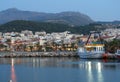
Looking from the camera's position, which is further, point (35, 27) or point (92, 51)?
point (35, 27)

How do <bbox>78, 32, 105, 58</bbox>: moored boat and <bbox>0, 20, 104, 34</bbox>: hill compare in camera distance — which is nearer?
<bbox>78, 32, 105, 58</bbox>: moored boat

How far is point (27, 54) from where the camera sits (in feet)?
297

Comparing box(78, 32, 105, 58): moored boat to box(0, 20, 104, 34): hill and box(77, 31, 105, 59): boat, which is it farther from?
box(0, 20, 104, 34): hill

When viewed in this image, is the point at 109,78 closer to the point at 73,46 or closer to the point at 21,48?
the point at 73,46

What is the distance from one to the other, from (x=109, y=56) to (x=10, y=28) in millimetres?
119177

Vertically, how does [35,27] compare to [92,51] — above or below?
above

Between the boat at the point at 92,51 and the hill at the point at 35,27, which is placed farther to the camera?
the hill at the point at 35,27

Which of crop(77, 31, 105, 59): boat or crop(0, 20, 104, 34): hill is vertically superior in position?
crop(0, 20, 104, 34): hill

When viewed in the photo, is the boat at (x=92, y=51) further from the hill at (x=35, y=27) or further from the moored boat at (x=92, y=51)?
the hill at (x=35, y=27)

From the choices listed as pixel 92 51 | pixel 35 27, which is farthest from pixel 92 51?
pixel 35 27

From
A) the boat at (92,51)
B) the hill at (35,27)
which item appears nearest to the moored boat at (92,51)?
the boat at (92,51)

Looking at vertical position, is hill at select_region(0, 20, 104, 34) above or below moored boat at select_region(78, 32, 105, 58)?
above

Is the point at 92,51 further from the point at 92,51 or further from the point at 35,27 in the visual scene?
the point at 35,27

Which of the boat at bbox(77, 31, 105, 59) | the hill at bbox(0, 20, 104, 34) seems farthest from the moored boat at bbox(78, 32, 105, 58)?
the hill at bbox(0, 20, 104, 34)
